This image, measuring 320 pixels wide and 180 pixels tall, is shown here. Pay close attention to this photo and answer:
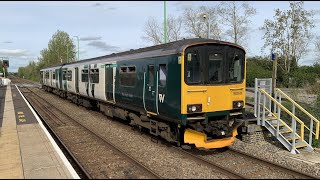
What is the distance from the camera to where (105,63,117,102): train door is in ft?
42.7

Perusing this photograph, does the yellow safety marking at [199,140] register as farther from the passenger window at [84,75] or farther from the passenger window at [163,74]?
the passenger window at [84,75]

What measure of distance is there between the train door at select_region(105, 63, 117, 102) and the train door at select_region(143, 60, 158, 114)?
314 cm

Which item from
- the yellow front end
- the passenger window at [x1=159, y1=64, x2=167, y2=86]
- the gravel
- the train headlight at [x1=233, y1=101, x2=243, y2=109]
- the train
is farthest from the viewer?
the train headlight at [x1=233, y1=101, x2=243, y2=109]

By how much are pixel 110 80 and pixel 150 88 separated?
13.2 feet

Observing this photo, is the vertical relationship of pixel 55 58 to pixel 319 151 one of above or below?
above

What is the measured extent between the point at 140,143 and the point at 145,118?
0.87 metres

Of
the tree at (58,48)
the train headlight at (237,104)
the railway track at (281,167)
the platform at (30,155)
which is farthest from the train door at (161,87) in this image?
the tree at (58,48)

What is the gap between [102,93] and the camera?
570 inches

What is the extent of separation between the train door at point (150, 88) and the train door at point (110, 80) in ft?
10.3

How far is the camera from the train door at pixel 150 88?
950cm

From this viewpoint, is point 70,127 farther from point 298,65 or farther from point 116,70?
point 298,65

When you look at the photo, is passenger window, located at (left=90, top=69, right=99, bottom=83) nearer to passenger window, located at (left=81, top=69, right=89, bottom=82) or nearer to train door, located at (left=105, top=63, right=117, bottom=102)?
passenger window, located at (left=81, top=69, right=89, bottom=82)

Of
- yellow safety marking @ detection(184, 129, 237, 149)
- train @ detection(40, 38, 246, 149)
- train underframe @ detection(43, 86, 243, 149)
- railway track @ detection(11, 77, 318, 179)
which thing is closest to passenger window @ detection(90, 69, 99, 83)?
train @ detection(40, 38, 246, 149)

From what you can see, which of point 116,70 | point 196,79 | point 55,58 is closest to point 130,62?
point 116,70
